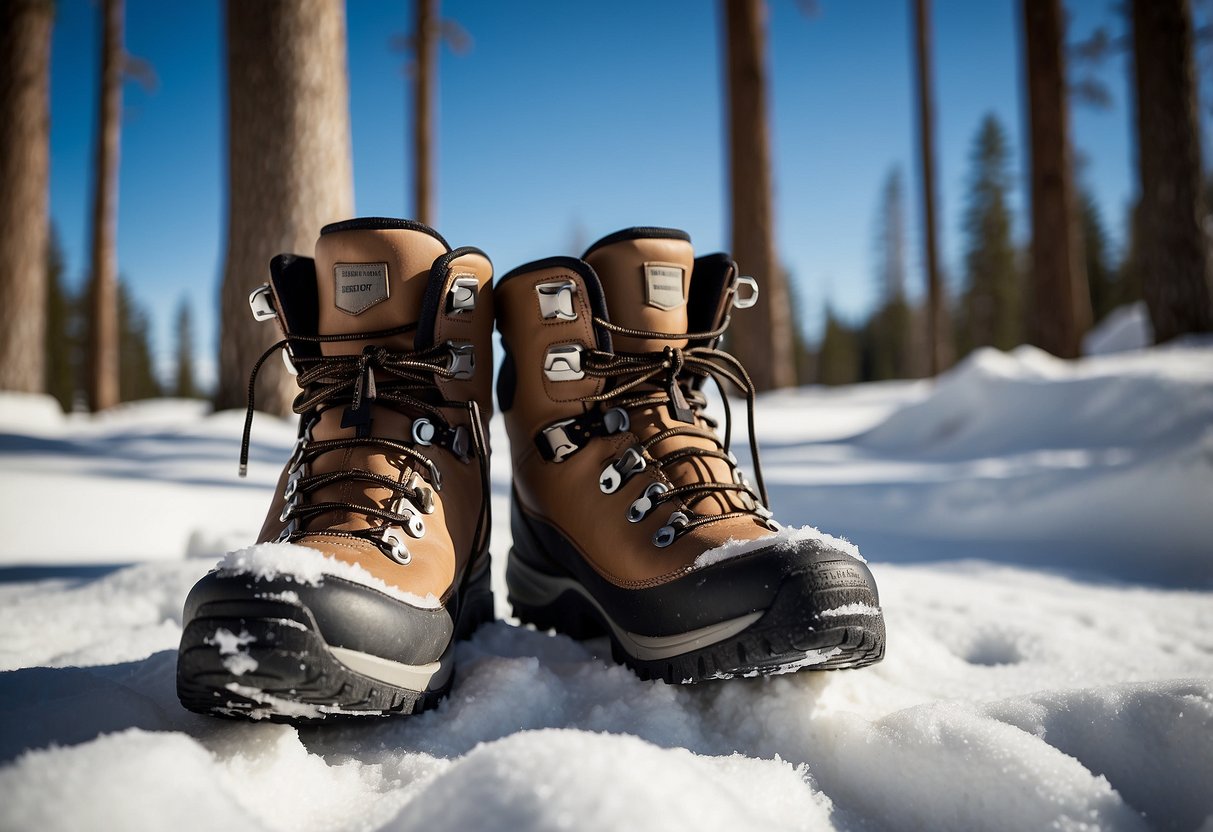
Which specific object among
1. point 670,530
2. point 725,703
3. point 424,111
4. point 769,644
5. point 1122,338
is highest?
point 424,111

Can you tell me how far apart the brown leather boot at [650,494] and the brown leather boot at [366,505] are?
4.0 inches

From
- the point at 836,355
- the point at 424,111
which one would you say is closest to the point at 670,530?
the point at 424,111

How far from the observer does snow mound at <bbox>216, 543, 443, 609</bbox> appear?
731 mm

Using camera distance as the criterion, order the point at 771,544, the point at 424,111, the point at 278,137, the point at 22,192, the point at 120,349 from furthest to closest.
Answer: the point at 120,349 → the point at 424,111 → the point at 22,192 → the point at 278,137 → the point at 771,544

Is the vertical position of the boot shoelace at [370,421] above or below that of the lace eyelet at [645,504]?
above

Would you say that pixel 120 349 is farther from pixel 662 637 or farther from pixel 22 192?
pixel 662 637

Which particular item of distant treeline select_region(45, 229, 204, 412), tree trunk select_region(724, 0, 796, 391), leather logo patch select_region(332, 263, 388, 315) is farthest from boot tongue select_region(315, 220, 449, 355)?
distant treeline select_region(45, 229, 204, 412)

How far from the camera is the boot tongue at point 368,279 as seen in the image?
3.49 feet

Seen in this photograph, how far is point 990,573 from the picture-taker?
70.5 inches

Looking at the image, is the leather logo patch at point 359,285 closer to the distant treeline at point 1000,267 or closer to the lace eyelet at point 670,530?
the lace eyelet at point 670,530

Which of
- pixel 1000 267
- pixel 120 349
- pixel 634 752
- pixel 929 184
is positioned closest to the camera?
pixel 634 752

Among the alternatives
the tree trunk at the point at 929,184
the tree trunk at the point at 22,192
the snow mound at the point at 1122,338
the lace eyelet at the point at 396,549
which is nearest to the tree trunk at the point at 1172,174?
the tree trunk at the point at 929,184

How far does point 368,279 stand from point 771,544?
0.70m

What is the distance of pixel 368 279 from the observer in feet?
3.49
